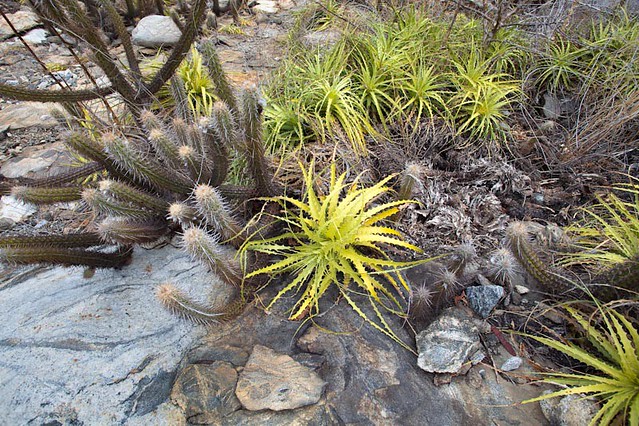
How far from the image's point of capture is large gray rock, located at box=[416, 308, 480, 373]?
181 centimetres

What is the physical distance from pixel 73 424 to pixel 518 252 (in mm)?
2149

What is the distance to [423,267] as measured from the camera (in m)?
2.25

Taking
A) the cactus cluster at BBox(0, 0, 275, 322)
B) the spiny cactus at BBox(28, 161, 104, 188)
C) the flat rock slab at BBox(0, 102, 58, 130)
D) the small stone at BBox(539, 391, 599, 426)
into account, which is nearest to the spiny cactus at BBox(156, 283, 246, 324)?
the cactus cluster at BBox(0, 0, 275, 322)

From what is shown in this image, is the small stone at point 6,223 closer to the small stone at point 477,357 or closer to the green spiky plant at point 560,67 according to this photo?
the small stone at point 477,357

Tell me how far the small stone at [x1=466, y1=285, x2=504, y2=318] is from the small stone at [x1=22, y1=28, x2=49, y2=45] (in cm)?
547

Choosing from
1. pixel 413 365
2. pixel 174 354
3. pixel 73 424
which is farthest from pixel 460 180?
pixel 73 424

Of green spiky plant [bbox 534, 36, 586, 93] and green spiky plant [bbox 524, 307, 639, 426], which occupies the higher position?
green spiky plant [bbox 534, 36, 586, 93]

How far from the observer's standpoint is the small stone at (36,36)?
4680mm

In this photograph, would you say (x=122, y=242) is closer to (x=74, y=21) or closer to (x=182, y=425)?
(x=182, y=425)

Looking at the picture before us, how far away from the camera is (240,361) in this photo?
1842mm

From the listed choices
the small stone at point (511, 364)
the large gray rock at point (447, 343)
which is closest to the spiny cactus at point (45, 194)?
the large gray rock at point (447, 343)

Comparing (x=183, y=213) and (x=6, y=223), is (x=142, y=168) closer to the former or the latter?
(x=183, y=213)

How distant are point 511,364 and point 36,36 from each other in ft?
19.4

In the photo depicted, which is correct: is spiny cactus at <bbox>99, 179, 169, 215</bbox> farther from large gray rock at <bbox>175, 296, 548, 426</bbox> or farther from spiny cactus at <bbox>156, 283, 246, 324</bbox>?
large gray rock at <bbox>175, 296, 548, 426</bbox>
